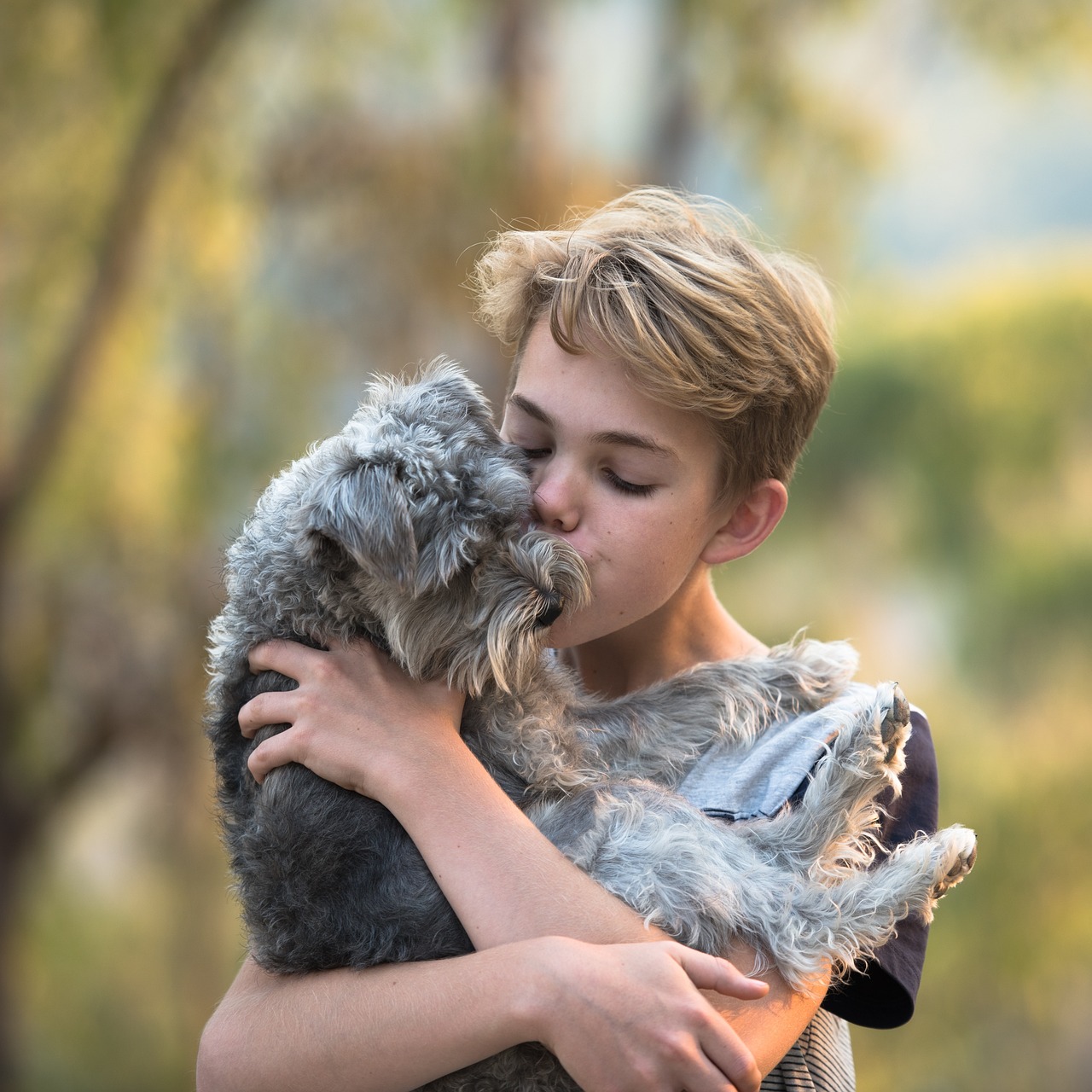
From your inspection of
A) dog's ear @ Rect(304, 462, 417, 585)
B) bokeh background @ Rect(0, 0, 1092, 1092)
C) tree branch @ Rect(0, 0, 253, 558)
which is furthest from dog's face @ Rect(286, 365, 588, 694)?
tree branch @ Rect(0, 0, 253, 558)

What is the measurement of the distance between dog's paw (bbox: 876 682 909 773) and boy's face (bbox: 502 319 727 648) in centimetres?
48

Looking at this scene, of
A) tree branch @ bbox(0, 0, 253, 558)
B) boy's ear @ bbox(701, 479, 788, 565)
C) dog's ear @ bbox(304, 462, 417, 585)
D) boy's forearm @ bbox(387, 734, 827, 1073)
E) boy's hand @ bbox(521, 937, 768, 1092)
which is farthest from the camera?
tree branch @ bbox(0, 0, 253, 558)

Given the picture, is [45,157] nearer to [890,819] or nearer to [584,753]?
[584,753]

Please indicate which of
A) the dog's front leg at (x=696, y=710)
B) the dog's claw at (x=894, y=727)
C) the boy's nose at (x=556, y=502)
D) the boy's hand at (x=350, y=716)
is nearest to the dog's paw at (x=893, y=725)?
the dog's claw at (x=894, y=727)

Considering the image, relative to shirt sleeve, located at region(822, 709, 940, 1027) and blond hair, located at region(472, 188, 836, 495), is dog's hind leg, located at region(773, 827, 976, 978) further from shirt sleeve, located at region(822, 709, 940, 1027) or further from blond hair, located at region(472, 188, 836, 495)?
blond hair, located at region(472, 188, 836, 495)

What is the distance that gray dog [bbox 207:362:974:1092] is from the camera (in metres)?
2.24

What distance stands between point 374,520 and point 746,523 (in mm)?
873

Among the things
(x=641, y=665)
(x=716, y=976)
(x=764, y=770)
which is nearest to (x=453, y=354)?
(x=641, y=665)

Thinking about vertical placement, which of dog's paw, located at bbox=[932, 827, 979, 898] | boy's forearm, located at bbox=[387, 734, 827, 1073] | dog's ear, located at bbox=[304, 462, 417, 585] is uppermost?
dog's ear, located at bbox=[304, 462, 417, 585]

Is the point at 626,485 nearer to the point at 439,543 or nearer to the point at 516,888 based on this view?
the point at 439,543

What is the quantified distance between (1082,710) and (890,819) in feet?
28.1

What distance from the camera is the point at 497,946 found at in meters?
2.03

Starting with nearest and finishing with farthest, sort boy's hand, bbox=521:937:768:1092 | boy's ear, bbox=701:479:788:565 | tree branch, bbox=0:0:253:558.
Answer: boy's hand, bbox=521:937:768:1092 < boy's ear, bbox=701:479:788:565 < tree branch, bbox=0:0:253:558

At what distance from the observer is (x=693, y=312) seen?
240 centimetres
